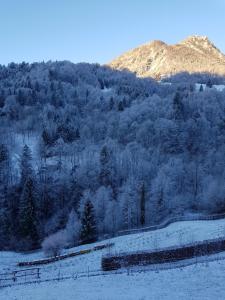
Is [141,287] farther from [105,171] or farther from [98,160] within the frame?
[98,160]

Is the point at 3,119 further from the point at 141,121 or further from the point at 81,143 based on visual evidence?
the point at 141,121

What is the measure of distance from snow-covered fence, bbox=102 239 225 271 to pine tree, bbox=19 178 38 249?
2865 centimetres

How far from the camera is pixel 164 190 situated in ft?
221

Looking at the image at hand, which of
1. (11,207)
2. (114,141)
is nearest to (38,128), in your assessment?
(114,141)

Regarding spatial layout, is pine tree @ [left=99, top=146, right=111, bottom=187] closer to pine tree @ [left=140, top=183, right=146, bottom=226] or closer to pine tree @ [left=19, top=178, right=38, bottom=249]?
pine tree @ [left=140, top=183, right=146, bottom=226]

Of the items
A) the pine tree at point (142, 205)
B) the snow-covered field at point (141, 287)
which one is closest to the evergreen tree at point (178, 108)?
the pine tree at point (142, 205)

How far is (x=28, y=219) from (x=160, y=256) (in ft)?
103

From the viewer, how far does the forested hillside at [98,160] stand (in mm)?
61250

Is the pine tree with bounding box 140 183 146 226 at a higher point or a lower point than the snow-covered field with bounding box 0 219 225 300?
lower

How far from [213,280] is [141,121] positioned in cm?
8930

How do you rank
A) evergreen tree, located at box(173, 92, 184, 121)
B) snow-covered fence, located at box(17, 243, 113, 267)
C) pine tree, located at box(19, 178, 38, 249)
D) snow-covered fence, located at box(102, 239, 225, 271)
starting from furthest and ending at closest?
evergreen tree, located at box(173, 92, 184, 121), pine tree, located at box(19, 178, 38, 249), snow-covered fence, located at box(17, 243, 113, 267), snow-covered fence, located at box(102, 239, 225, 271)

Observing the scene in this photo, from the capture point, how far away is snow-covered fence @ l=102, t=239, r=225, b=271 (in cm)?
3116

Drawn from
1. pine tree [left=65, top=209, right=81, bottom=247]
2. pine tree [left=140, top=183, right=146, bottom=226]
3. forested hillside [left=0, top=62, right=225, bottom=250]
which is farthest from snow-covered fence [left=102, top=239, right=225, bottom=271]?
pine tree [left=140, top=183, right=146, bottom=226]

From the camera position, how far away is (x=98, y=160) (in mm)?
81938
